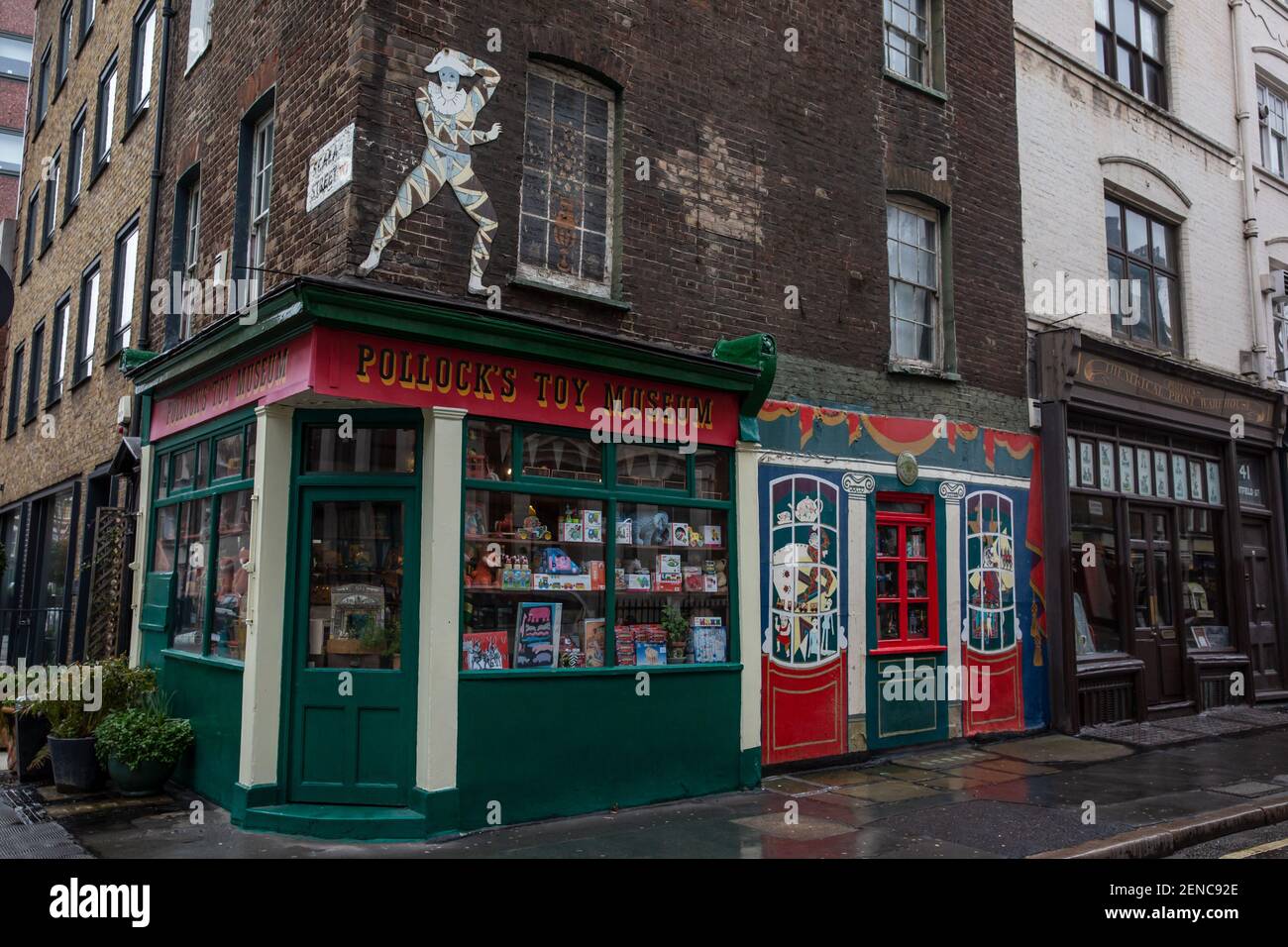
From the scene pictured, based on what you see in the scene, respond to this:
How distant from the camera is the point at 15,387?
19.0 m

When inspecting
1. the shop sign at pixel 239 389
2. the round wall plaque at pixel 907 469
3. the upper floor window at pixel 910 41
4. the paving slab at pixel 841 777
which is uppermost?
the upper floor window at pixel 910 41

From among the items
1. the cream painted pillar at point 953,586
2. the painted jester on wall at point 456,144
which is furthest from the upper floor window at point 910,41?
the painted jester on wall at point 456,144

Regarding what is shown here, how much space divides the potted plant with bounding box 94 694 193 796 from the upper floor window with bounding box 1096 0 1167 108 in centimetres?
1437

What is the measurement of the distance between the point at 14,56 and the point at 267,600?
95.5 ft

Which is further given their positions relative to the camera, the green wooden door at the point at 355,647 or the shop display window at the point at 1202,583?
the shop display window at the point at 1202,583

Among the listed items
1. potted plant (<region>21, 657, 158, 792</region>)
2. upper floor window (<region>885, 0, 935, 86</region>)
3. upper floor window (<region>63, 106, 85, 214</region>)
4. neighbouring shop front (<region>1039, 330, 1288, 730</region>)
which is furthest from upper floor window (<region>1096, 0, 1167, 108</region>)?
upper floor window (<region>63, 106, 85, 214</region>)

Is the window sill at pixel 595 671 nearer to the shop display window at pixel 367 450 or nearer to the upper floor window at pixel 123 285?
the shop display window at pixel 367 450

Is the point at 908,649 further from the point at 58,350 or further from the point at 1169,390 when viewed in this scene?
the point at 58,350

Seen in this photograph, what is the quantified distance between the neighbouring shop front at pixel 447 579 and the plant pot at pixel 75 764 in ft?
2.54

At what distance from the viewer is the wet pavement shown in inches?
269

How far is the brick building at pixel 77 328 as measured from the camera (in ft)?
40.4

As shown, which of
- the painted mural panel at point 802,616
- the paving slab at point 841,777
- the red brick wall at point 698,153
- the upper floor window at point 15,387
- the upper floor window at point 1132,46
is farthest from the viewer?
the upper floor window at point 15,387

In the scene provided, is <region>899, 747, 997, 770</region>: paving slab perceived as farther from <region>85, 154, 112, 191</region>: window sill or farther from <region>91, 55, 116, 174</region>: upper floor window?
<region>91, 55, 116, 174</region>: upper floor window
